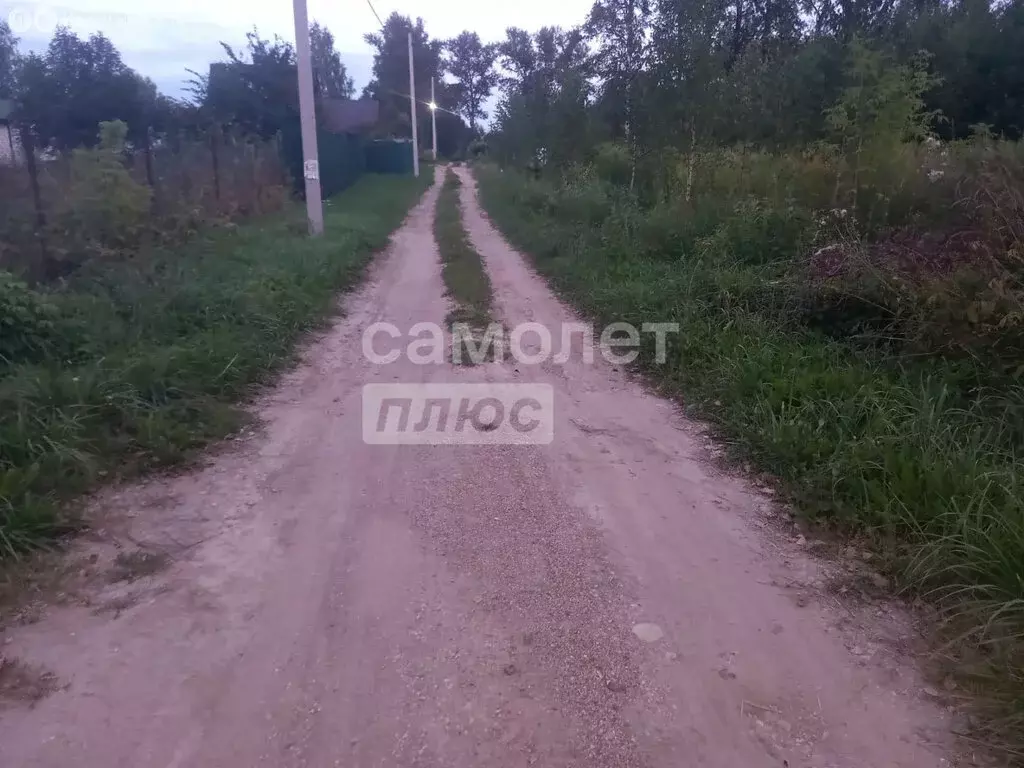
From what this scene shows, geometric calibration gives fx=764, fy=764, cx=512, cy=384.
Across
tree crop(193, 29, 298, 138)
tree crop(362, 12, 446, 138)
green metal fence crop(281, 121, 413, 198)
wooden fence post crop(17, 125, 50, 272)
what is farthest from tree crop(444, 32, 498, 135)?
wooden fence post crop(17, 125, 50, 272)

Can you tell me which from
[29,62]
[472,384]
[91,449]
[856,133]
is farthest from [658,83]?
[29,62]

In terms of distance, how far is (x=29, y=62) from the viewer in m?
16.3

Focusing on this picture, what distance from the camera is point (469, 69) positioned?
6981 centimetres

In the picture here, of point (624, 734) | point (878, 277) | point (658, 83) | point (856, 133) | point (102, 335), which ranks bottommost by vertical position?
point (624, 734)

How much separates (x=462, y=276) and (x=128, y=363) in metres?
5.95

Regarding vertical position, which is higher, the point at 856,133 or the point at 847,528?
the point at 856,133

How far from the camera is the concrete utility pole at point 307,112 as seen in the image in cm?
1268

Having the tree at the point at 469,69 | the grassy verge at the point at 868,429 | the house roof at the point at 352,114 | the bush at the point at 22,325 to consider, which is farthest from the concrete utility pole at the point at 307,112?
the tree at the point at 469,69

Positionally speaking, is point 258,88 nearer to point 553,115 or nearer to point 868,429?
point 553,115

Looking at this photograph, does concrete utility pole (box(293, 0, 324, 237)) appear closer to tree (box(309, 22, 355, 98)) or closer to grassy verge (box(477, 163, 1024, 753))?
grassy verge (box(477, 163, 1024, 753))

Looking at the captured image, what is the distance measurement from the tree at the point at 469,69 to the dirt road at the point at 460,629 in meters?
68.1

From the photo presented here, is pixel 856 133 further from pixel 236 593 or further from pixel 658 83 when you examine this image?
pixel 236 593

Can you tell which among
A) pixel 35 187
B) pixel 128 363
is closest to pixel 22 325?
pixel 128 363

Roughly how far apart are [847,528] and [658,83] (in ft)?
34.8
